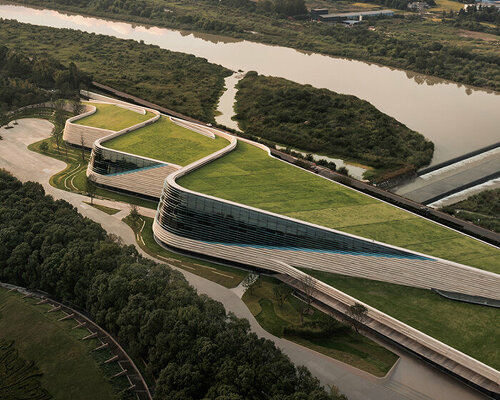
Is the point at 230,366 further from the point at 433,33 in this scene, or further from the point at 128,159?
the point at 433,33

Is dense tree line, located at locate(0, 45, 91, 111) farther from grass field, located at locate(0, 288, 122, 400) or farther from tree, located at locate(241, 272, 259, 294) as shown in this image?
tree, located at locate(241, 272, 259, 294)

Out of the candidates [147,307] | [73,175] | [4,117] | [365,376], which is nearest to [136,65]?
[4,117]

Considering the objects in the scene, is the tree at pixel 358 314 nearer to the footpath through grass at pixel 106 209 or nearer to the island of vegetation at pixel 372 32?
the footpath through grass at pixel 106 209

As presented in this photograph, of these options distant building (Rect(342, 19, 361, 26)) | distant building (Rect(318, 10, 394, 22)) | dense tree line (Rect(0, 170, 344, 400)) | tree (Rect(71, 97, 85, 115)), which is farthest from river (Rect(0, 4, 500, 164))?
dense tree line (Rect(0, 170, 344, 400))

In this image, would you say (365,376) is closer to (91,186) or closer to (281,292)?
(281,292)

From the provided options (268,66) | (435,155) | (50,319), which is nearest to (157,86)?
(268,66)

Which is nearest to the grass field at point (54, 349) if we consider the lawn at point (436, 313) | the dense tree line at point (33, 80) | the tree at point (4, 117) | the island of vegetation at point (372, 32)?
the lawn at point (436, 313)
